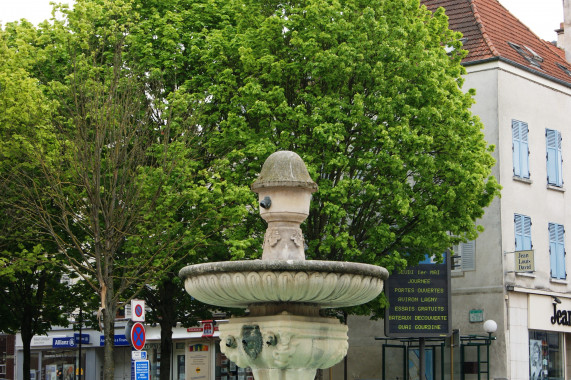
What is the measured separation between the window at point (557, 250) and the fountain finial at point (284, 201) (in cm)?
1992

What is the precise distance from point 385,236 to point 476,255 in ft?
26.6

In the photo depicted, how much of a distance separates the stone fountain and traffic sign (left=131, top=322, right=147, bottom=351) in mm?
4840

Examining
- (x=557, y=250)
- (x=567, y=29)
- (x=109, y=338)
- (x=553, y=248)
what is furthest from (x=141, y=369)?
(x=567, y=29)

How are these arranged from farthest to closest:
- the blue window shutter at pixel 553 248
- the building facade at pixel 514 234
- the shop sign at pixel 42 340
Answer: the shop sign at pixel 42 340, the blue window shutter at pixel 553 248, the building facade at pixel 514 234

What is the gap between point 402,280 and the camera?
27.3 m

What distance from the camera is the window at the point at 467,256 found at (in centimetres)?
3116

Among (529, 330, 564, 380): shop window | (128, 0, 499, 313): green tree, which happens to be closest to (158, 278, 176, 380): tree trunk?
(128, 0, 499, 313): green tree

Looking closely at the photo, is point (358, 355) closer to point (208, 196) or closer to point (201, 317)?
point (201, 317)

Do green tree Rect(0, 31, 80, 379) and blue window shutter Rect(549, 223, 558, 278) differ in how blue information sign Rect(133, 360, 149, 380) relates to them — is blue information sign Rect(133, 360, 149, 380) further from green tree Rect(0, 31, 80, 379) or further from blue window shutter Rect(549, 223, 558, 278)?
blue window shutter Rect(549, 223, 558, 278)

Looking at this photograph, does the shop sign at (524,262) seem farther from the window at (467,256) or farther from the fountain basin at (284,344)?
the fountain basin at (284,344)

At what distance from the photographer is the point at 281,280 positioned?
12.4 m

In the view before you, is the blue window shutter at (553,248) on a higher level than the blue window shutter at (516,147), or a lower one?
lower

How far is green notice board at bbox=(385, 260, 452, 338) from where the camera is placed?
2716cm

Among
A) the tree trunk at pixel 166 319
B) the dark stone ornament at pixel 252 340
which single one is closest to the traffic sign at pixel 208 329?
the tree trunk at pixel 166 319
